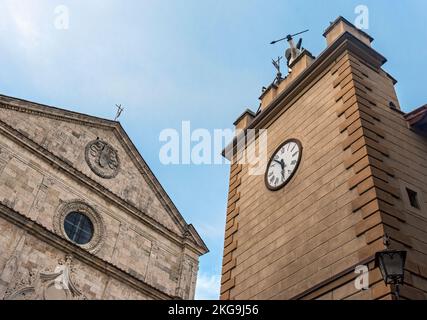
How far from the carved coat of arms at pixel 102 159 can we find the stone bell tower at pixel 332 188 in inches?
408

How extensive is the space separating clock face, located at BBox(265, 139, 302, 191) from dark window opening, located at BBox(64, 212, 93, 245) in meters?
10.9

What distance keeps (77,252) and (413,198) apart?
45.4ft

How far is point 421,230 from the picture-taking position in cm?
793

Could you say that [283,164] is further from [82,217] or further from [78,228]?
[82,217]

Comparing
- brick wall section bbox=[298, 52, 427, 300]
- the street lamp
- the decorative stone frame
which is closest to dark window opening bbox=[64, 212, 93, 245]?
the decorative stone frame

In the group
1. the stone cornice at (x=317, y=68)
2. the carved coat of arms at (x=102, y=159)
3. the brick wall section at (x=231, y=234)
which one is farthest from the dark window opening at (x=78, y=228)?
the stone cornice at (x=317, y=68)

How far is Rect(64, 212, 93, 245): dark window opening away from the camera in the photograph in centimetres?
1930

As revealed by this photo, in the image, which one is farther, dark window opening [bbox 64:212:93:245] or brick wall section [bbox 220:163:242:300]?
dark window opening [bbox 64:212:93:245]

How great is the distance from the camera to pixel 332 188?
350 inches

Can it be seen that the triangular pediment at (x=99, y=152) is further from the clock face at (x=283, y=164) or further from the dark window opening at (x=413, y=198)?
the dark window opening at (x=413, y=198)

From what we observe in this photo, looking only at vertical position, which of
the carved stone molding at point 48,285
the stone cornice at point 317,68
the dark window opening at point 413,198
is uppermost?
the stone cornice at point 317,68

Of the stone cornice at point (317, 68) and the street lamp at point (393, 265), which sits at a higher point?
the stone cornice at point (317, 68)

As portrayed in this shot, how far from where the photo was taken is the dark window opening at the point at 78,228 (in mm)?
19298

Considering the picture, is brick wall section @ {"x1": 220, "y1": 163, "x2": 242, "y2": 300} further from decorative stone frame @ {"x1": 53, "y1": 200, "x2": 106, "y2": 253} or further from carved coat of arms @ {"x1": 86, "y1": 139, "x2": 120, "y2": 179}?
carved coat of arms @ {"x1": 86, "y1": 139, "x2": 120, "y2": 179}
